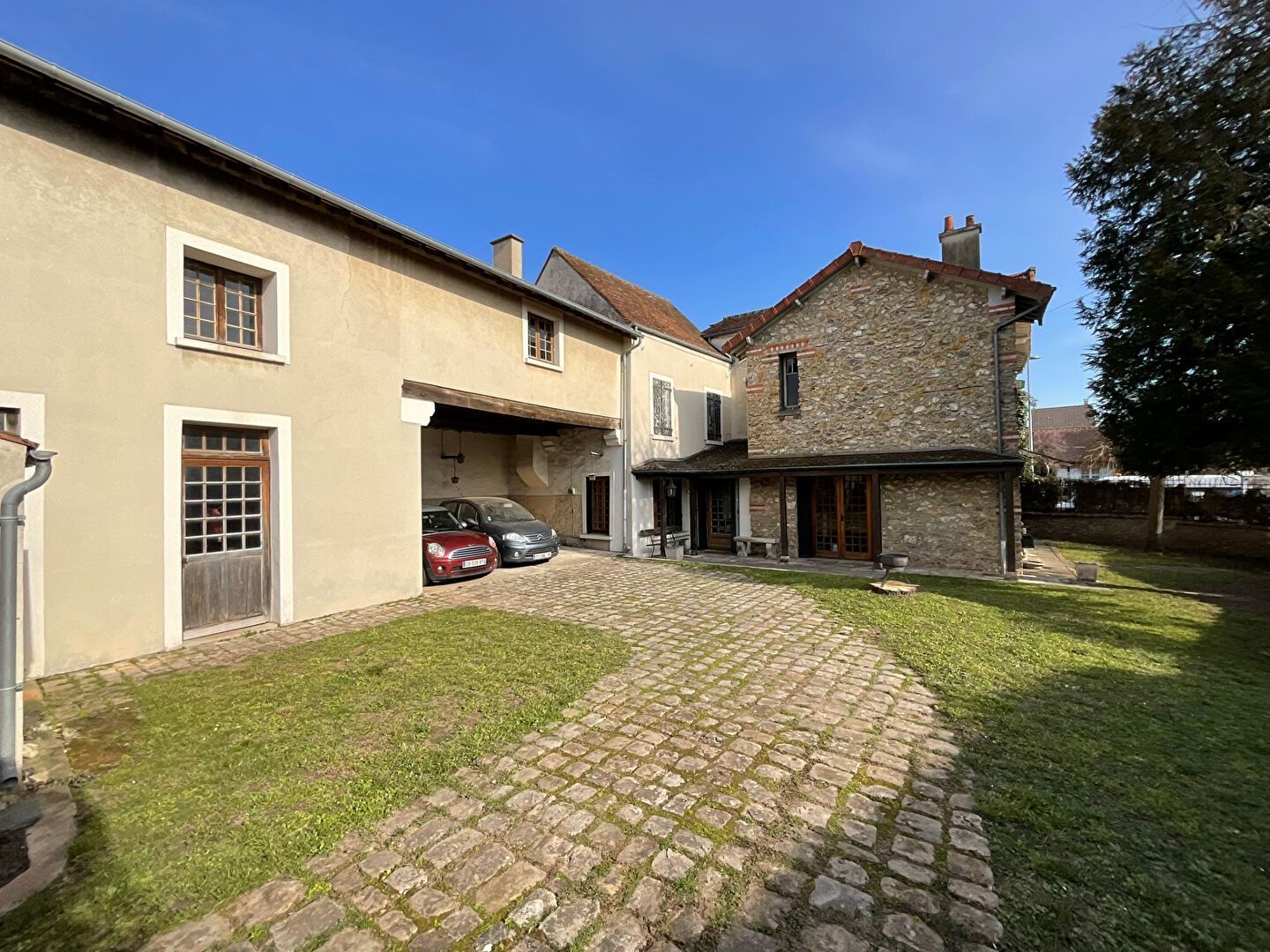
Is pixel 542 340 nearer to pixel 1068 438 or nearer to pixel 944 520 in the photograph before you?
pixel 944 520

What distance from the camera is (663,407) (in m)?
15.7

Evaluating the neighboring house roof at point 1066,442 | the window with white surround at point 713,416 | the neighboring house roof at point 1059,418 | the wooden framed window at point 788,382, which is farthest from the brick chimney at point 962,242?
the neighboring house roof at point 1059,418

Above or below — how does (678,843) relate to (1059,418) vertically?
below

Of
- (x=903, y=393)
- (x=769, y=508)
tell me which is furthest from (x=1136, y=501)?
(x=769, y=508)

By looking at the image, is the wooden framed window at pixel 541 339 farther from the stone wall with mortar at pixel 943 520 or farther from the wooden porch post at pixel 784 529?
the stone wall with mortar at pixel 943 520

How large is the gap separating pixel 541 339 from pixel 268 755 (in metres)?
9.78

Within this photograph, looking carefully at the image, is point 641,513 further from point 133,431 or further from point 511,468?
point 133,431

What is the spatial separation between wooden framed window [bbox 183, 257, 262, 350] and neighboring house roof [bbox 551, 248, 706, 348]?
9190 millimetres

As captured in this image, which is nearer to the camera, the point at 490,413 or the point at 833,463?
the point at 490,413

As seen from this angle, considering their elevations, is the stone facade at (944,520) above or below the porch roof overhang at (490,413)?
below

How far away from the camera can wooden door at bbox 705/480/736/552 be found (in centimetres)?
1585

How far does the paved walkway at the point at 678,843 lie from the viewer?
2.23 m

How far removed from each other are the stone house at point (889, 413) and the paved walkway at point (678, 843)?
8.36 meters

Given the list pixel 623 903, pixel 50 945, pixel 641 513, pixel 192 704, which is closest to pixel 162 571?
pixel 192 704
